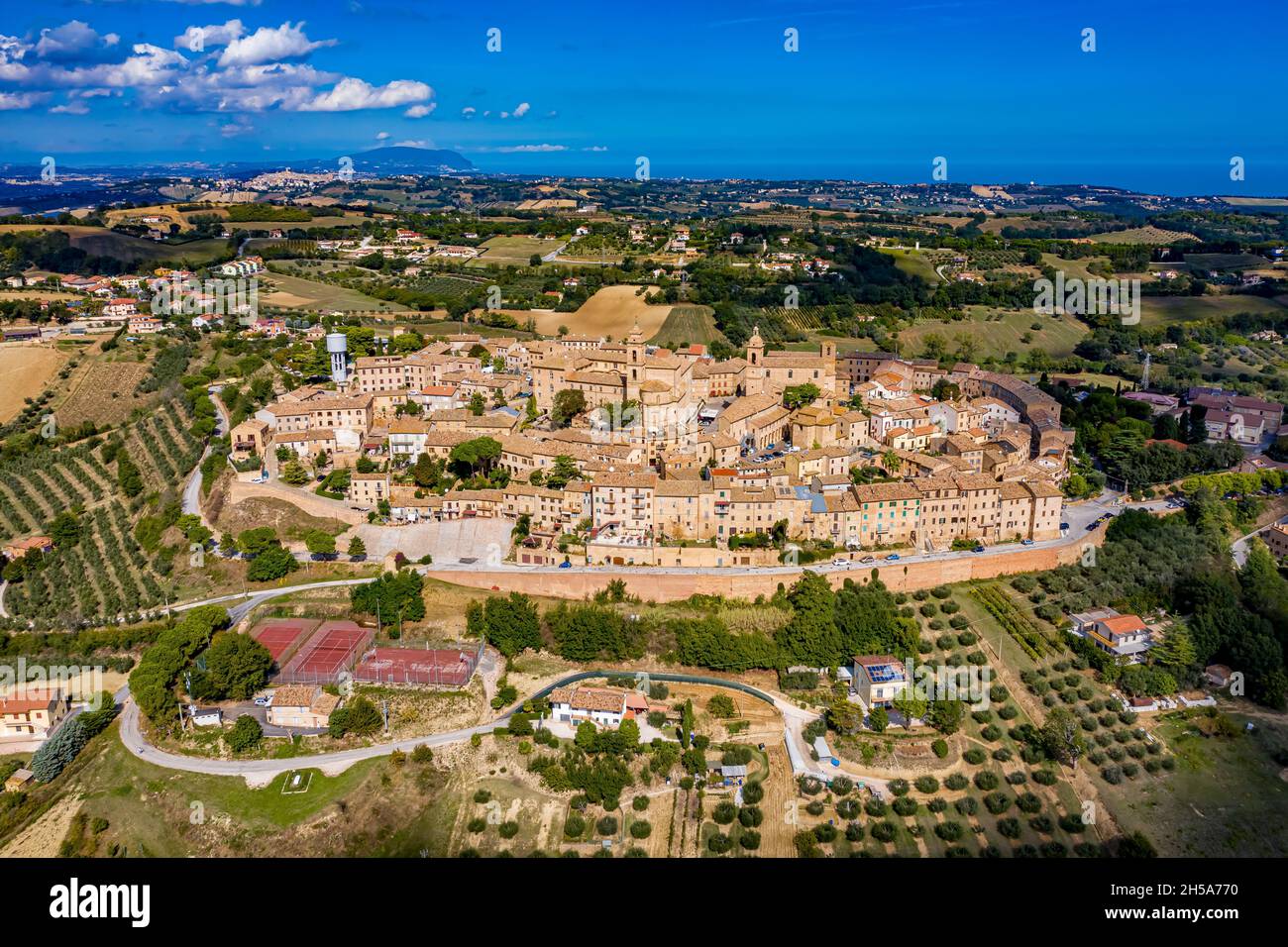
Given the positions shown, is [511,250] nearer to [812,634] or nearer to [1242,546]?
[812,634]

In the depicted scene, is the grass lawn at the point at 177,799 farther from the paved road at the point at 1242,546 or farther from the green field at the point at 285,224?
the green field at the point at 285,224

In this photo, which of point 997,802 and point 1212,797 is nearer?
point 997,802

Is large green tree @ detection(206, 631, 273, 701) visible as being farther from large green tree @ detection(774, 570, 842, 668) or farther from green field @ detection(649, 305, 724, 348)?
green field @ detection(649, 305, 724, 348)

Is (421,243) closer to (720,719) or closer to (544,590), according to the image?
(544,590)

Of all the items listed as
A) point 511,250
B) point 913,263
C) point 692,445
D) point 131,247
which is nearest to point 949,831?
point 692,445

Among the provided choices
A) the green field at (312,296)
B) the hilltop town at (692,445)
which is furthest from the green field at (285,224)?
the hilltop town at (692,445)

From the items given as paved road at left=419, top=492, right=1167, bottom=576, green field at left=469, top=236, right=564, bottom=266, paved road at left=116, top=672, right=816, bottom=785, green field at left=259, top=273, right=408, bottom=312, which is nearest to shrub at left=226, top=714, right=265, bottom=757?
paved road at left=116, top=672, right=816, bottom=785
